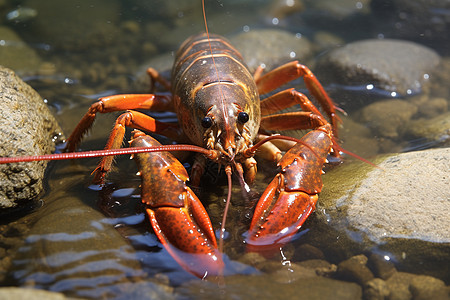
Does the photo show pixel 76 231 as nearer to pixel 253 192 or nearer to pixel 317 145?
pixel 253 192

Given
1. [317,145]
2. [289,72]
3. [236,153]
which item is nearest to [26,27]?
[289,72]

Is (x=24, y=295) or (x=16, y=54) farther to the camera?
(x=16, y=54)

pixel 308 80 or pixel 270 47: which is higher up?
pixel 308 80

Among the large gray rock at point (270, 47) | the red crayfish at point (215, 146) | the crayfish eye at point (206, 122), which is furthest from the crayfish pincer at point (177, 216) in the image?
the large gray rock at point (270, 47)

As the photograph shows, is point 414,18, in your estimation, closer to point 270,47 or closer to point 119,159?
point 270,47

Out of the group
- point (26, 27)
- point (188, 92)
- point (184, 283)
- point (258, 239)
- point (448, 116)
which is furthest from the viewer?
point (26, 27)

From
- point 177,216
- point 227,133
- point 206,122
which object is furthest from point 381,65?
point 177,216

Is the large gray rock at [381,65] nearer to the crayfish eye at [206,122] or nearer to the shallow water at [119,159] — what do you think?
the shallow water at [119,159]
